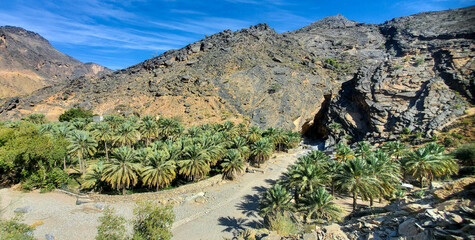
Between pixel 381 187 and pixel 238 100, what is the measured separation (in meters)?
51.3

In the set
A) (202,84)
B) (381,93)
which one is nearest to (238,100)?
(202,84)

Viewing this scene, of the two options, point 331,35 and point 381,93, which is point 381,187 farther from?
point 331,35

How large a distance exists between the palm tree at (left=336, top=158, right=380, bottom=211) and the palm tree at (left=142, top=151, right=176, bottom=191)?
1773 centimetres

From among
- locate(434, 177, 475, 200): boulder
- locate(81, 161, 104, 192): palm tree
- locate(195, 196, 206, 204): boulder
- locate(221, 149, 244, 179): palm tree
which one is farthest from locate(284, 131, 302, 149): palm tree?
locate(434, 177, 475, 200): boulder

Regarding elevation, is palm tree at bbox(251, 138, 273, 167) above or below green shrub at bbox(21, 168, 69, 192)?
above

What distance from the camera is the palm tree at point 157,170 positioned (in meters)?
24.8

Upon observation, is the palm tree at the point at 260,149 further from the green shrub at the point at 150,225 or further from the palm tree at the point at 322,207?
the green shrub at the point at 150,225

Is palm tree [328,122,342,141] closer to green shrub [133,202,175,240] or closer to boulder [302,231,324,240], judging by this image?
boulder [302,231,324,240]

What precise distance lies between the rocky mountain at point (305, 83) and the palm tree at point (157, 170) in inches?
1436

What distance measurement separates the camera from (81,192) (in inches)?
1026

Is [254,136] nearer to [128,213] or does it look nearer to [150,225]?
[128,213]

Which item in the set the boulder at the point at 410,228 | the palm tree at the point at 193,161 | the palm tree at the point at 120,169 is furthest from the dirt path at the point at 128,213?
the boulder at the point at 410,228

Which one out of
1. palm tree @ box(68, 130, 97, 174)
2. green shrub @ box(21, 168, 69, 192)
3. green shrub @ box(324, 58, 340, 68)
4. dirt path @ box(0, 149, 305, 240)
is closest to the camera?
dirt path @ box(0, 149, 305, 240)

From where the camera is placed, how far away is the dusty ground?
19578mm
